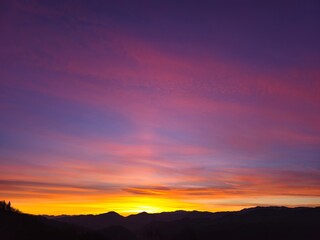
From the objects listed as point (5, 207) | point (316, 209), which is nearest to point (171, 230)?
point (316, 209)

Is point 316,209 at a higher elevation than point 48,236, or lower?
higher

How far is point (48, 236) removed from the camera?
34875mm

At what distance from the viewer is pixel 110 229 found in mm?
116000

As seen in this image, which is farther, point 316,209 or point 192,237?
point 316,209

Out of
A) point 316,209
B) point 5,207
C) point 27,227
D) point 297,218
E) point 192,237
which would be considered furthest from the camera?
point 316,209

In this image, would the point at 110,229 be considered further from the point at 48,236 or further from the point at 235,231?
the point at 48,236

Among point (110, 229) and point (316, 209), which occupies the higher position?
point (316, 209)

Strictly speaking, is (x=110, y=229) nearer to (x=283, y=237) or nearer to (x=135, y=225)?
(x=283, y=237)

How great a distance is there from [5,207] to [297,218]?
358 ft

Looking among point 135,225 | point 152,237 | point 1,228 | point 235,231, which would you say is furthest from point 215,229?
point 1,228

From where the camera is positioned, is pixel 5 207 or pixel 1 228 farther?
pixel 5 207

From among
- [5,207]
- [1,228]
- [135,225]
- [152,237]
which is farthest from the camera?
[135,225]

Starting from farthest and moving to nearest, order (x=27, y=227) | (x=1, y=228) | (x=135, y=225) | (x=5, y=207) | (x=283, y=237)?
(x=135, y=225)
(x=283, y=237)
(x=5, y=207)
(x=27, y=227)
(x=1, y=228)

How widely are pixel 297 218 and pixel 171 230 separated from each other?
41.5 m
